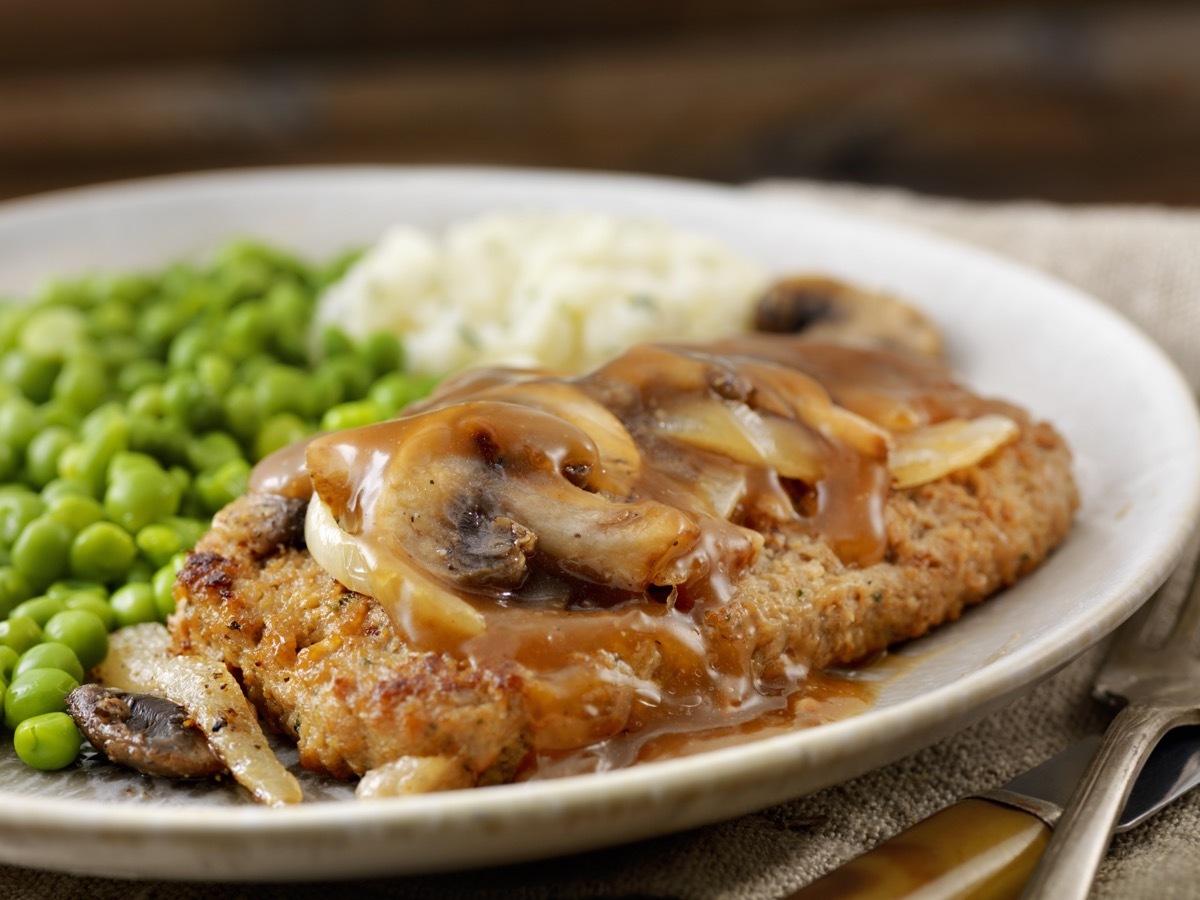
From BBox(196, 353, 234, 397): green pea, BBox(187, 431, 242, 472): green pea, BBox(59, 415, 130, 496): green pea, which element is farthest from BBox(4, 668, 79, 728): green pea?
BBox(196, 353, 234, 397): green pea

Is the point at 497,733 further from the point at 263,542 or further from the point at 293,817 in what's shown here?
the point at 263,542

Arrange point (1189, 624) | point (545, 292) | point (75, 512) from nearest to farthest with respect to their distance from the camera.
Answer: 1. point (1189, 624)
2. point (75, 512)
3. point (545, 292)

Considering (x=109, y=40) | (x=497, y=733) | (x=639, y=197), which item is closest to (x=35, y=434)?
(x=497, y=733)

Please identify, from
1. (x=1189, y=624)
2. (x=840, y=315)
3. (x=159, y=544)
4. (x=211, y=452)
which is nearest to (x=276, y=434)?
(x=211, y=452)

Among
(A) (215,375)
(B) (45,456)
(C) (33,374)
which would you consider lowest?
(B) (45,456)

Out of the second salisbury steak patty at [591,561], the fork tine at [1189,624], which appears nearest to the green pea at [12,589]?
the second salisbury steak patty at [591,561]

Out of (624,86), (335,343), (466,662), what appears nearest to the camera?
(466,662)

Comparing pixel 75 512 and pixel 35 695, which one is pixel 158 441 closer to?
pixel 75 512
